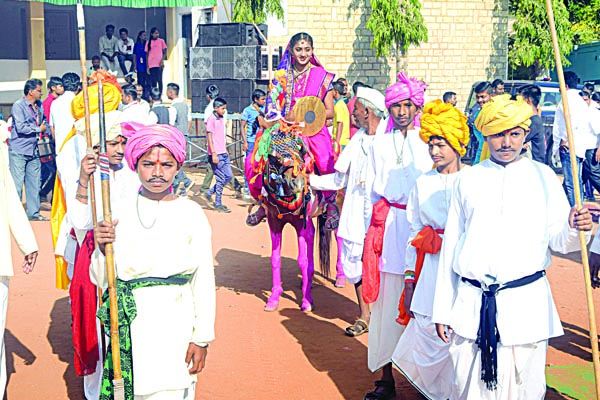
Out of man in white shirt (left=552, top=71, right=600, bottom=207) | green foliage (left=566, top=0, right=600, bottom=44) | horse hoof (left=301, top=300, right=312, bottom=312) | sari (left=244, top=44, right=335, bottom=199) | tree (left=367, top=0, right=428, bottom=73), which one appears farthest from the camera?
green foliage (left=566, top=0, right=600, bottom=44)

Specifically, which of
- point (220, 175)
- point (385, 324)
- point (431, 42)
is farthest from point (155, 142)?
point (431, 42)

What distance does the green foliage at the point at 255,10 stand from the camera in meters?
21.2

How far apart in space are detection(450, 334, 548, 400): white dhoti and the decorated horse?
364 cm

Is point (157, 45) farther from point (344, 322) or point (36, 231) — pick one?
point (344, 322)

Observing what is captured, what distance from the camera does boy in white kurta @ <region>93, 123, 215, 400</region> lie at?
4.12 meters

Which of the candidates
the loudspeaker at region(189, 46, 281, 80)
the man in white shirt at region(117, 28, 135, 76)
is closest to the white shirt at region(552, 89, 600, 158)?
the loudspeaker at region(189, 46, 281, 80)

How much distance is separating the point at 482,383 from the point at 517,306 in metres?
0.46

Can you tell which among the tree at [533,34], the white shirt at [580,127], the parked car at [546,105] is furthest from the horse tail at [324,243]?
the tree at [533,34]

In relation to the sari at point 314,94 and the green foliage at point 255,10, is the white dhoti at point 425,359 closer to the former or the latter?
the sari at point 314,94

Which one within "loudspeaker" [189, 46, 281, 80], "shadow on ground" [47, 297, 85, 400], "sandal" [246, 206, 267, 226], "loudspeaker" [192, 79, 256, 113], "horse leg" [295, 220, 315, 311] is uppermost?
"loudspeaker" [189, 46, 281, 80]

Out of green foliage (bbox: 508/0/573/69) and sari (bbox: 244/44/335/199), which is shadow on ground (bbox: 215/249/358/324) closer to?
sari (bbox: 244/44/335/199)

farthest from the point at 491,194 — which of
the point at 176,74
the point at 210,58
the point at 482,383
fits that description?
the point at 176,74

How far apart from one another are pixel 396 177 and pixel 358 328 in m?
1.90

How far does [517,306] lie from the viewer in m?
4.25
